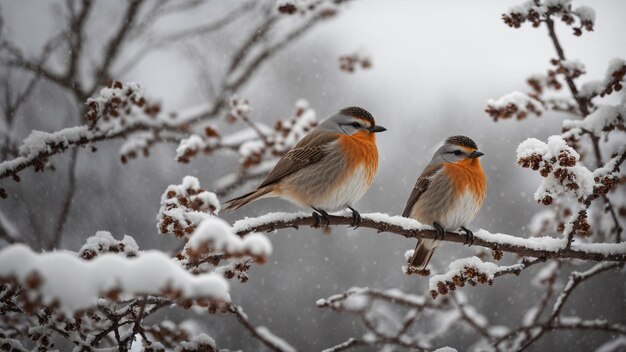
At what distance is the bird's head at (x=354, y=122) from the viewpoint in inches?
172

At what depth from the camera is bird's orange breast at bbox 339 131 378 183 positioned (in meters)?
4.21

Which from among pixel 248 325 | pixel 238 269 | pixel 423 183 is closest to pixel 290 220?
pixel 238 269

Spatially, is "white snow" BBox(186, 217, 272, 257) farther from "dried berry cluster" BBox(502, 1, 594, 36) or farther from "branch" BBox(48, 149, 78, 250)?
"branch" BBox(48, 149, 78, 250)

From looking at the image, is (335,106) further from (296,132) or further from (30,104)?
(296,132)

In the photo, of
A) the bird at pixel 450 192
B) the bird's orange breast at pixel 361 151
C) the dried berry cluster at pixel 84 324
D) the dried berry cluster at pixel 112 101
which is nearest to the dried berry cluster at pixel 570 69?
the bird at pixel 450 192

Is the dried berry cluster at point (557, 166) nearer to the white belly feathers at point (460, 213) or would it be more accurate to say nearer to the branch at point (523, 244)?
the branch at point (523, 244)

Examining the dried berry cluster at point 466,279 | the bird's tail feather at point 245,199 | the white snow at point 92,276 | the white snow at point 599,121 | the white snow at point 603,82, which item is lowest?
the white snow at point 92,276

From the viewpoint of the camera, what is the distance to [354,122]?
14.4ft

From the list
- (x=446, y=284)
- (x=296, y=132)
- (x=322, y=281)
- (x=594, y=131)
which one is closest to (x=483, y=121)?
(x=322, y=281)

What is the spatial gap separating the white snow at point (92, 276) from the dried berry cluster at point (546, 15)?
300 cm

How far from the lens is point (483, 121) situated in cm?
1698

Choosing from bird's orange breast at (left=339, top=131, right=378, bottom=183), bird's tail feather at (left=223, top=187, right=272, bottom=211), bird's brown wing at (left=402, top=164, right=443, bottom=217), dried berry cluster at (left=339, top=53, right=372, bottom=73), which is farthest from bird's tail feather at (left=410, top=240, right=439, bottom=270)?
dried berry cluster at (left=339, top=53, right=372, bottom=73)

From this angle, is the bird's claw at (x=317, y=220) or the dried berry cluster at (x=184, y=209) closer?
the dried berry cluster at (x=184, y=209)

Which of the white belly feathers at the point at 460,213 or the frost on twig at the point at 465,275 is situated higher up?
the white belly feathers at the point at 460,213
